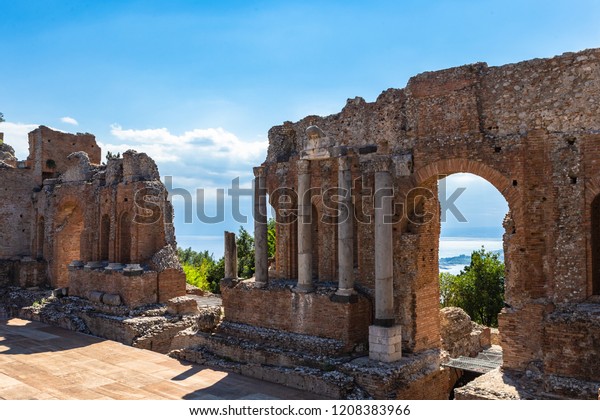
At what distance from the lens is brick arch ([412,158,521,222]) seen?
10.5 m

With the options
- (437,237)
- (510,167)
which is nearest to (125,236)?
(437,237)

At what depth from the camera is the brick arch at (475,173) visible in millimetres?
10484

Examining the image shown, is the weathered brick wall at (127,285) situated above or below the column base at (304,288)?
below

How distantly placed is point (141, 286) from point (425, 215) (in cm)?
1052

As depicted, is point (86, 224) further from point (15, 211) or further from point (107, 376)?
point (107, 376)

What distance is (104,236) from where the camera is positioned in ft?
68.9

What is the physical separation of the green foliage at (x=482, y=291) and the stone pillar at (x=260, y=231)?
15387 millimetres

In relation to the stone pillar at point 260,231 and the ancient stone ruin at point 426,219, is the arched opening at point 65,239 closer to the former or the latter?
the ancient stone ruin at point 426,219

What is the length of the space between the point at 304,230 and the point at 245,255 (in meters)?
27.4

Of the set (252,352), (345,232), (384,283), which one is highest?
(345,232)

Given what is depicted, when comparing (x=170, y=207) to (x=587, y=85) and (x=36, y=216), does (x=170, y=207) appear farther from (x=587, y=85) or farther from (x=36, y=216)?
(x=587, y=85)

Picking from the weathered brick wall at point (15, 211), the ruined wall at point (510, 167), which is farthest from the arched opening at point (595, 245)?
the weathered brick wall at point (15, 211)

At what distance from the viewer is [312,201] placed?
566 inches

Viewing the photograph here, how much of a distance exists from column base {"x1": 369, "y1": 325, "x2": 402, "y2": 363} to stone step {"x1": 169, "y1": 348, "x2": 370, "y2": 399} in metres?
1.00
